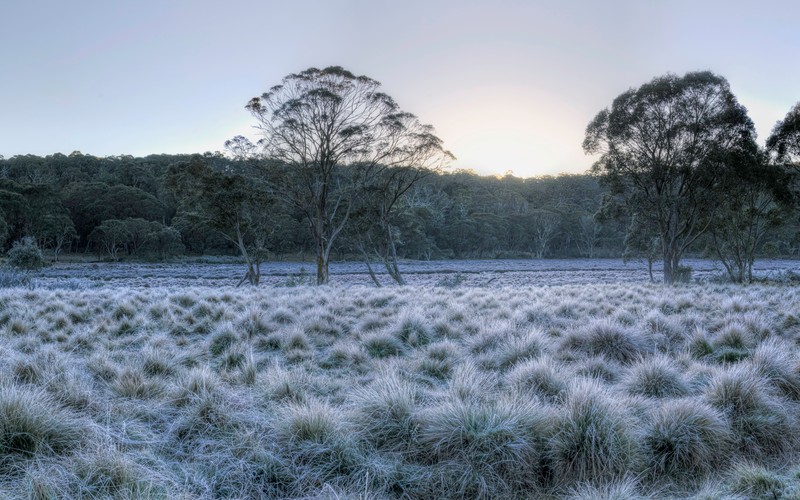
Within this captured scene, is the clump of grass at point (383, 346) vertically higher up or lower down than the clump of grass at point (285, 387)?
lower down

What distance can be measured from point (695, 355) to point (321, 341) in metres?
5.43

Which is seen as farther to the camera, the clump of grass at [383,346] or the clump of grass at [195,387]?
the clump of grass at [383,346]

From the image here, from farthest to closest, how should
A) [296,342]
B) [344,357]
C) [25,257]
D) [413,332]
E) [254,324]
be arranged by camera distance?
1. [25,257]
2. [254,324]
3. [413,332]
4. [296,342]
5. [344,357]

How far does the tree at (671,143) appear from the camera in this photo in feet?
74.3

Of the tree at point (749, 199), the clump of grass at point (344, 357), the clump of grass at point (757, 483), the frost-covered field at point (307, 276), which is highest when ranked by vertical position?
the tree at point (749, 199)

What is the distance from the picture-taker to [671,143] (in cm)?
2344

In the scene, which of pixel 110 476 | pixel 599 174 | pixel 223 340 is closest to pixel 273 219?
pixel 599 174

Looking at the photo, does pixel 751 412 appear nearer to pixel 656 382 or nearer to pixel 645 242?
pixel 656 382

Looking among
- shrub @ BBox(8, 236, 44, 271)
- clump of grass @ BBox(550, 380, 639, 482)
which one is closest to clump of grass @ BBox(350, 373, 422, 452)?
clump of grass @ BBox(550, 380, 639, 482)

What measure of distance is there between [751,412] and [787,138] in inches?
1065

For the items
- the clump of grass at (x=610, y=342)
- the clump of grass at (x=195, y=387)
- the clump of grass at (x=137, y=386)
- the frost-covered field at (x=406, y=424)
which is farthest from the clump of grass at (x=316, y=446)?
the clump of grass at (x=610, y=342)

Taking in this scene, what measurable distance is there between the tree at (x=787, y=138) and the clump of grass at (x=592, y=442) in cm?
2771

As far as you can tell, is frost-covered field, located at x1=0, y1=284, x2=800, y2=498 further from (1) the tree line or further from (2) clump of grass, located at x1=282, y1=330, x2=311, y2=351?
(1) the tree line

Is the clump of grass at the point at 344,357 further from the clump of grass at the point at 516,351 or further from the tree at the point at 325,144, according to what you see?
the tree at the point at 325,144
